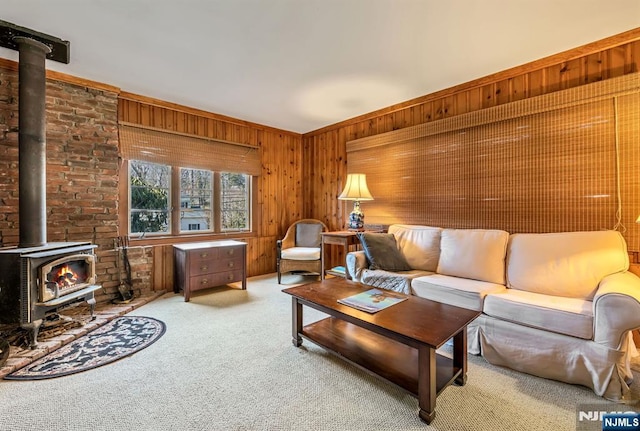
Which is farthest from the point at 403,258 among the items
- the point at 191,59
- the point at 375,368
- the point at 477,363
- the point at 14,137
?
the point at 14,137

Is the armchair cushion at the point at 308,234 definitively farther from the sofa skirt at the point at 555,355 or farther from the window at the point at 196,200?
the sofa skirt at the point at 555,355

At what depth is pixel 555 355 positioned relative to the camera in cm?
178

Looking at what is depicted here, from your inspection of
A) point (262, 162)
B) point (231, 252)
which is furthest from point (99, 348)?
point (262, 162)

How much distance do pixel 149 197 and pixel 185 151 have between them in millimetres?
742

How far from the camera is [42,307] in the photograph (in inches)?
86.8

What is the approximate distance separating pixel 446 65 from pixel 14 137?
13.5 ft

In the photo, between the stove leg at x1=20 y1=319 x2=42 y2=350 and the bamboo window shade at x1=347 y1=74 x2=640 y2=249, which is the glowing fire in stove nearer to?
the stove leg at x1=20 y1=319 x2=42 y2=350

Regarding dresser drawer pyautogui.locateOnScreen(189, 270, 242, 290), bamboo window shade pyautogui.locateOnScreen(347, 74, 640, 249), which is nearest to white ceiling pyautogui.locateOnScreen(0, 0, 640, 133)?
bamboo window shade pyautogui.locateOnScreen(347, 74, 640, 249)

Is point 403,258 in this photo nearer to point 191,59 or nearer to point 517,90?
point 517,90

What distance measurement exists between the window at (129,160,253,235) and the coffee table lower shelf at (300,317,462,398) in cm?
254

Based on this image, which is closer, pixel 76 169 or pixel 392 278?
pixel 392 278

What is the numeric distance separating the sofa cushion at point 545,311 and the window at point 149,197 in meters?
3.72

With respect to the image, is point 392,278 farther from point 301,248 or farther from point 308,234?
point 308,234

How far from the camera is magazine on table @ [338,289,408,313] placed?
186 cm
